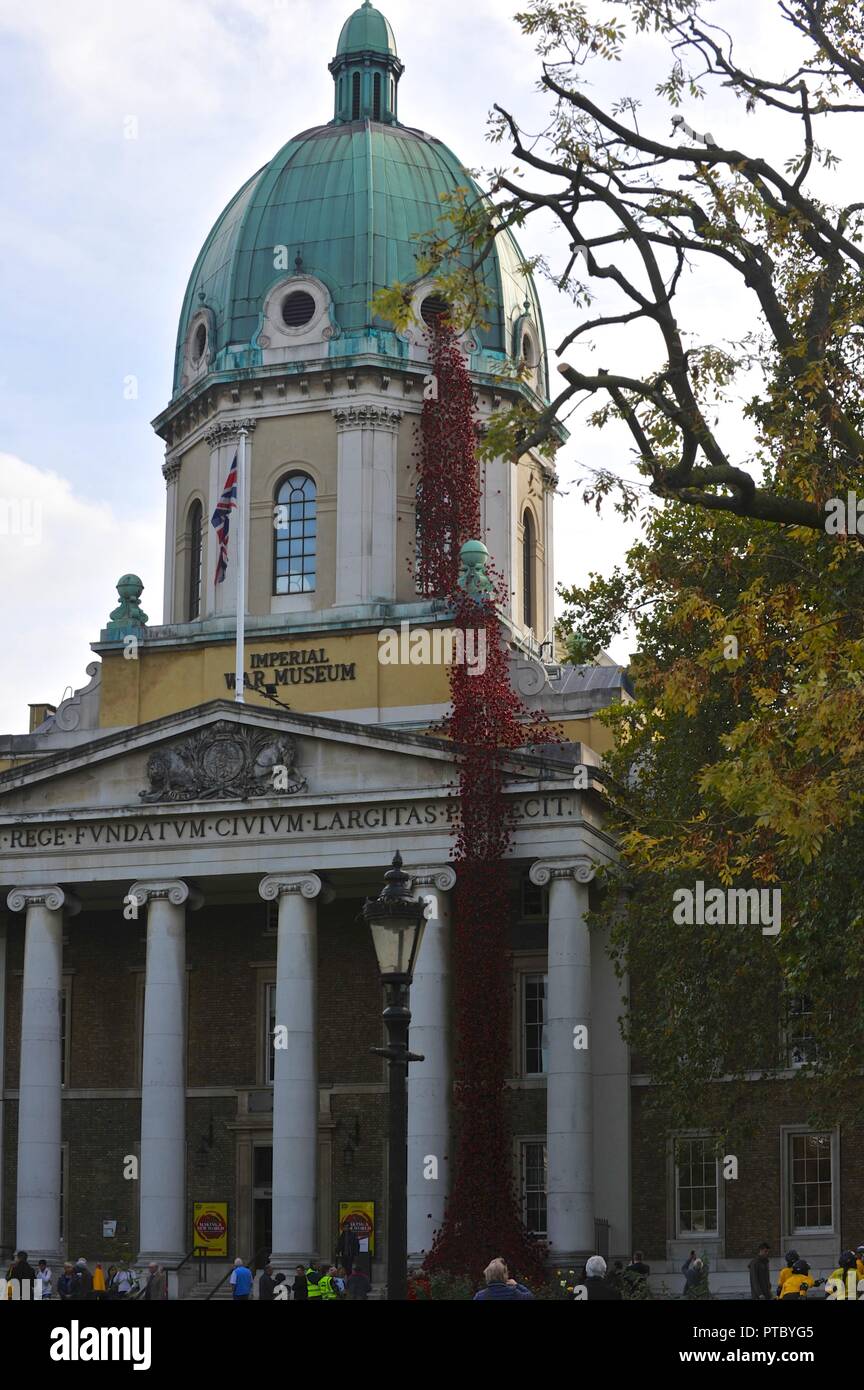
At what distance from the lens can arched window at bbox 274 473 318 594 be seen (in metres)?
53.2

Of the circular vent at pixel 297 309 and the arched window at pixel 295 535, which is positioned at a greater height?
the circular vent at pixel 297 309

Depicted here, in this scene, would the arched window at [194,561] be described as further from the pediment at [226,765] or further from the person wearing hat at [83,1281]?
the person wearing hat at [83,1281]

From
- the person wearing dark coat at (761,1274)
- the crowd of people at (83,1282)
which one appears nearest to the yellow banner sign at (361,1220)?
the crowd of people at (83,1282)

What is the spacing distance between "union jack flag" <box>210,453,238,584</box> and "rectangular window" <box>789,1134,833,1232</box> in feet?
59.3

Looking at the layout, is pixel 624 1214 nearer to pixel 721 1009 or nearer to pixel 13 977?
pixel 721 1009

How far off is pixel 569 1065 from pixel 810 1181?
6.12 m

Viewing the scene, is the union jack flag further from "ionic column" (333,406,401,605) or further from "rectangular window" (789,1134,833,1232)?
"rectangular window" (789,1134,833,1232)

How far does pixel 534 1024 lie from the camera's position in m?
47.6

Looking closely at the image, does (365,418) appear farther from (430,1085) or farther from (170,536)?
(430,1085)

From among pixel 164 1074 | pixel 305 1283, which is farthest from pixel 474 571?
pixel 305 1283

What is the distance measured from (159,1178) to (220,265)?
2295 cm

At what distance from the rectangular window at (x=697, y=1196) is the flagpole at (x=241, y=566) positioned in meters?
13.1

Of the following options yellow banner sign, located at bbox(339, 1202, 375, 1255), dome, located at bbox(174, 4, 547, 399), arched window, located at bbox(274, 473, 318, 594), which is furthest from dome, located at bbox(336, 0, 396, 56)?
yellow banner sign, located at bbox(339, 1202, 375, 1255)

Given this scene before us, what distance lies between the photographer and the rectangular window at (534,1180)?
47.0 m
